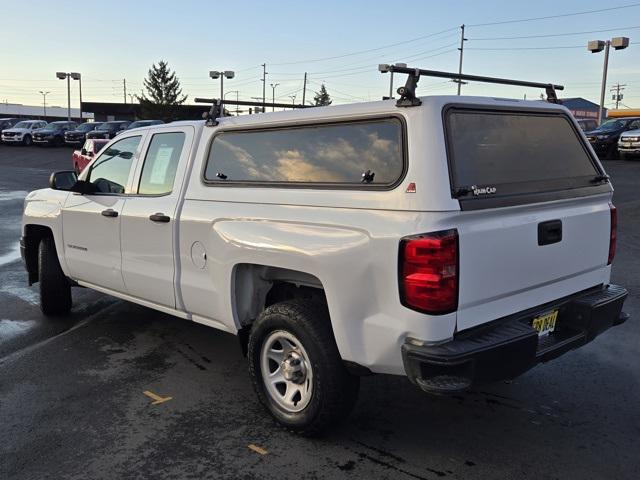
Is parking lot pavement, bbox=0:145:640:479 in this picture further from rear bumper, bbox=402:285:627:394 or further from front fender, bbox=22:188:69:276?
front fender, bbox=22:188:69:276

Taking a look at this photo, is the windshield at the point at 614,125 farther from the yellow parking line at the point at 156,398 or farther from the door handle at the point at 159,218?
the yellow parking line at the point at 156,398

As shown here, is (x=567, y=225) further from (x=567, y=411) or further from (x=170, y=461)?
(x=170, y=461)

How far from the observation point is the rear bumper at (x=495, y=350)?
9.53ft

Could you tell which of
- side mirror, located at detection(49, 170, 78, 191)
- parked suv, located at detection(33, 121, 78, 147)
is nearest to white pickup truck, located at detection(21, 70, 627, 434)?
side mirror, located at detection(49, 170, 78, 191)

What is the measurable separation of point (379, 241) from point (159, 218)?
197 centimetres

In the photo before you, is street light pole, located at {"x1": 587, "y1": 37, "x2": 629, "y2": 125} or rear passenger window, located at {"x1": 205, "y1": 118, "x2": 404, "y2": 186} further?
street light pole, located at {"x1": 587, "y1": 37, "x2": 629, "y2": 125}

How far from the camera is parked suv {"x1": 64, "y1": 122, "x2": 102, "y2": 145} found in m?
36.7

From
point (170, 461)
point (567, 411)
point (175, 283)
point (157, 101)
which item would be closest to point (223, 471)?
point (170, 461)

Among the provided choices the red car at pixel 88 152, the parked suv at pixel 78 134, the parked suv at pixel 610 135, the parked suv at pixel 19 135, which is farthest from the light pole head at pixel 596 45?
the parked suv at pixel 19 135

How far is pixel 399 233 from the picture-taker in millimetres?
2943

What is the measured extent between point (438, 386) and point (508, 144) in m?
1.48

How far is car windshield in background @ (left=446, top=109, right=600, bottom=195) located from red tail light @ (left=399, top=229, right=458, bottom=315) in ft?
1.12

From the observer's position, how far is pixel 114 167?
5102mm

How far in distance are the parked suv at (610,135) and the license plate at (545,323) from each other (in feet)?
73.1
